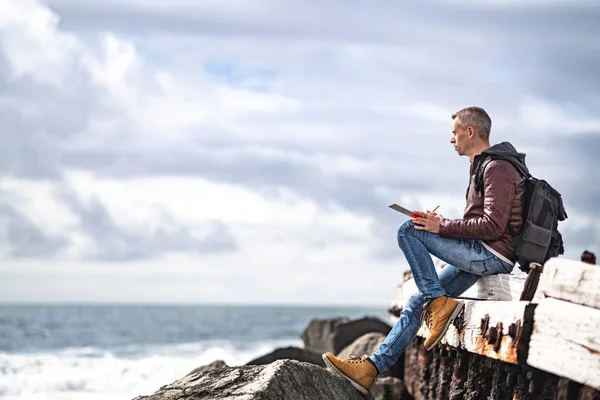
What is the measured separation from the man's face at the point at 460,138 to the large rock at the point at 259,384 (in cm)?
190

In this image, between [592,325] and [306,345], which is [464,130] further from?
[306,345]

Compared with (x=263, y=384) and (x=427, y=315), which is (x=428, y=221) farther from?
(x=263, y=384)

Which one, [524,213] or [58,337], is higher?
[524,213]

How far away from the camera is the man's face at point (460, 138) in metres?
6.87

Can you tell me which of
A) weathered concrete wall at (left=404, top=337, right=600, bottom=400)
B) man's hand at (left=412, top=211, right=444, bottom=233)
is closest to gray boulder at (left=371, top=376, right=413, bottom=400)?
weathered concrete wall at (left=404, top=337, right=600, bottom=400)

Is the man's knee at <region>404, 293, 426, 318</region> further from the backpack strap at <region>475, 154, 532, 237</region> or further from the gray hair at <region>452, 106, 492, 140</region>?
the gray hair at <region>452, 106, 492, 140</region>

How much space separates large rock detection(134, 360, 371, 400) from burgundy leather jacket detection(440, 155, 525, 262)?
1.39 m

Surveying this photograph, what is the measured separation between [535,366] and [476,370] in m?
1.59

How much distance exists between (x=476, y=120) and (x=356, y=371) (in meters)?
1.99

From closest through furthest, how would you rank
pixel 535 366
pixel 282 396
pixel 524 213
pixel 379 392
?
pixel 535 366, pixel 282 396, pixel 524 213, pixel 379 392

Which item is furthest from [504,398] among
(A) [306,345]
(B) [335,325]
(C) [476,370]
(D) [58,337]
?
(D) [58,337]

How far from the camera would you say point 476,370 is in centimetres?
679

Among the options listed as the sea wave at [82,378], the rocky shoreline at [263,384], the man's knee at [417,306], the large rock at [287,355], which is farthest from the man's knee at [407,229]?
the sea wave at [82,378]

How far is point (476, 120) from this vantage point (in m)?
6.87
